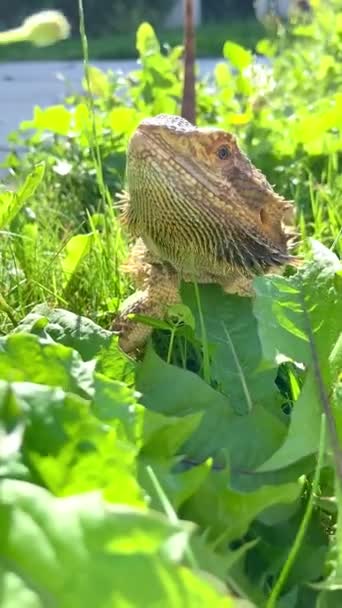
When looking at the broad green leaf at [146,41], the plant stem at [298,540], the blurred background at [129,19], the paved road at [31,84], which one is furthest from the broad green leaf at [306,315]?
the blurred background at [129,19]

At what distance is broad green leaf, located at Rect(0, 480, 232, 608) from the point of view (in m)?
0.52

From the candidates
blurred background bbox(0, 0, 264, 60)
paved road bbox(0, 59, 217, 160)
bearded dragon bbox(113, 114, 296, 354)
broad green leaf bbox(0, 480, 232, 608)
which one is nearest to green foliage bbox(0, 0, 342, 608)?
broad green leaf bbox(0, 480, 232, 608)

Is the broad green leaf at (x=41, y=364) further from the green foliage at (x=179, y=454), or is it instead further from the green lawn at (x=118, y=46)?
the green lawn at (x=118, y=46)

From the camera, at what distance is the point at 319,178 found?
268cm

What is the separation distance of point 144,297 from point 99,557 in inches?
43.7

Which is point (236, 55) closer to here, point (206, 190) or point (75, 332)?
point (206, 190)

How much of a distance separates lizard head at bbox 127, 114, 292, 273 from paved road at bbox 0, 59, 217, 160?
10.5 ft

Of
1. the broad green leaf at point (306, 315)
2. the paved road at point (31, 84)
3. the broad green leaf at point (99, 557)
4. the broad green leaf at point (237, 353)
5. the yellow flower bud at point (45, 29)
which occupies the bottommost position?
the paved road at point (31, 84)

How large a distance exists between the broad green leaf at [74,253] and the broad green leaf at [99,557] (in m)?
1.01

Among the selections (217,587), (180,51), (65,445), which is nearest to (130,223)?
(65,445)

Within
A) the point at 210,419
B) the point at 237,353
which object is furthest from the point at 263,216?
the point at 210,419

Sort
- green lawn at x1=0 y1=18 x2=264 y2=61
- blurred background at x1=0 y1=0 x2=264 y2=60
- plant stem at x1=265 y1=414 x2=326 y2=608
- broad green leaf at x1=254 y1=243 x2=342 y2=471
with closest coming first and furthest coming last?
plant stem at x1=265 y1=414 x2=326 y2=608 < broad green leaf at x1=254 y1=243 x2=342 y2=471 < green lawn at x1=0 y1=18 x2=264 y2=61 < blurred background at x1=0 y1=0 x2=264 y2=60

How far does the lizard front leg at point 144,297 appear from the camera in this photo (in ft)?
5.14

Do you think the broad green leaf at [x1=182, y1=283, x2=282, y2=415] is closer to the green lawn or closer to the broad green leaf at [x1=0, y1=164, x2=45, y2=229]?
the broad green leaf at [x1=0, y1=164, x2=45, y2=229]
